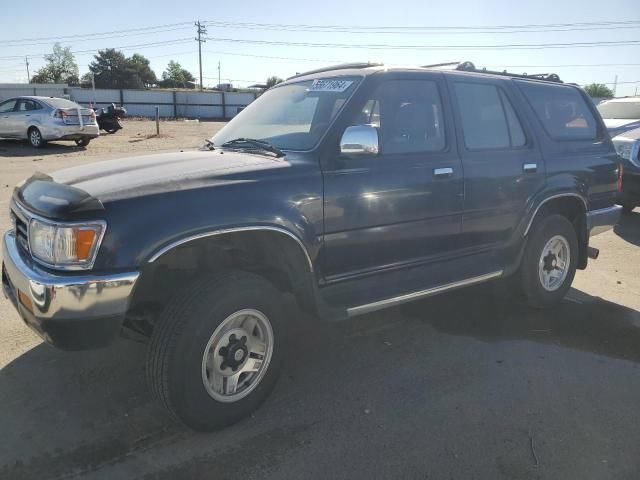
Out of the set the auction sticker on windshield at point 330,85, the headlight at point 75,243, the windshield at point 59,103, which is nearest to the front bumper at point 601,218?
the auction sticker on windshield at point 330,85

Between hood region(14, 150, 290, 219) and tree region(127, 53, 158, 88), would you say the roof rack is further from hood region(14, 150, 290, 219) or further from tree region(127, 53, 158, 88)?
tree region(127, 53, 158, 88)

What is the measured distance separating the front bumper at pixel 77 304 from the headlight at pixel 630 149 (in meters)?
8.16

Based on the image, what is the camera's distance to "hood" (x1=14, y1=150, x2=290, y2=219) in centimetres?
264

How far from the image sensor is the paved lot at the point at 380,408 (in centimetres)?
272

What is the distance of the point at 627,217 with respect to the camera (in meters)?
9.36

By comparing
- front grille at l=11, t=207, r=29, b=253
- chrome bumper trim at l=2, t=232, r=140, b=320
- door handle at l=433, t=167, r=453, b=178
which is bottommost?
chrome bumper trim at l=2, t=232, r=140, b=320

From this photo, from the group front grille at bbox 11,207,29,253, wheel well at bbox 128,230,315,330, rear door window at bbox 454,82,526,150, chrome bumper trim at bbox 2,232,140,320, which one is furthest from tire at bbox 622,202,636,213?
front grille at bbox 11,207,29,253

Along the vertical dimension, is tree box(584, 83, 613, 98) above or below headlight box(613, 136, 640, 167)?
above

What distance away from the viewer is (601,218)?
16.8 ft

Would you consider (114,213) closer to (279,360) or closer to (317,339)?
(279,360)

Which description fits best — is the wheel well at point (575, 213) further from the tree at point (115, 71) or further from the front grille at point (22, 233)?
the tree at point (115, 71)

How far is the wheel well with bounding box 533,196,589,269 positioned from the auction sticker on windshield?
2190 millimetres

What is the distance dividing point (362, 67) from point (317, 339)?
211 centimetres

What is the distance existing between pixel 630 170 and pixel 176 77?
4437 inches
